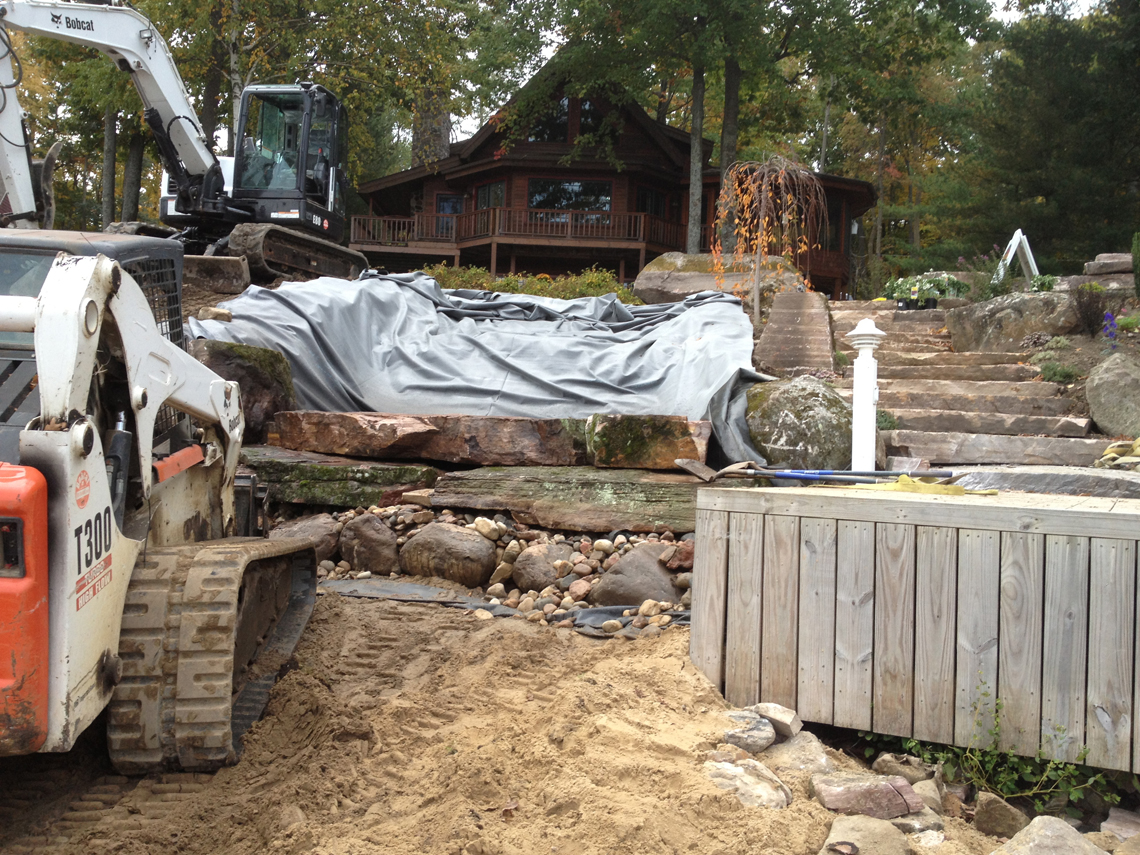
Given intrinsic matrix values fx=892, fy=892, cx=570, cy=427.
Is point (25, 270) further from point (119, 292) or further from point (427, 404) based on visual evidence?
point (427, 404)

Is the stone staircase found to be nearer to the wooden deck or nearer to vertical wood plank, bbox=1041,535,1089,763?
the wooden deck

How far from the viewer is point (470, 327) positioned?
942 centimetres

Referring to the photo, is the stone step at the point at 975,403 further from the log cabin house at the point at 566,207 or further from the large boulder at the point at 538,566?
the log cabin house at the point at 566,207

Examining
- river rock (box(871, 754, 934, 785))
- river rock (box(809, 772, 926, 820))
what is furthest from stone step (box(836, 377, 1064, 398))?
river rock (box(809, 772, 926, 820))

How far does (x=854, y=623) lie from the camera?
352cm

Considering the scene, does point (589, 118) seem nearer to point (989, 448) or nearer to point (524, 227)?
point (524, 227)

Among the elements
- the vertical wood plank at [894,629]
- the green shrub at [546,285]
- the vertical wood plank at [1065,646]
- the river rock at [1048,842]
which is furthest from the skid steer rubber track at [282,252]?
the river rock at [1048,842]

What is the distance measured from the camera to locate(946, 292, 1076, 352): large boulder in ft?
33.2

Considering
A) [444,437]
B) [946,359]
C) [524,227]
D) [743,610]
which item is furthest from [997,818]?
[524,227]

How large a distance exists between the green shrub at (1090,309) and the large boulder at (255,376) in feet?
27.7

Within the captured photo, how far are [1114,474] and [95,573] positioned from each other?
174 inches

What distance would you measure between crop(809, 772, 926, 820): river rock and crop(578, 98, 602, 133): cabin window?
25.0m

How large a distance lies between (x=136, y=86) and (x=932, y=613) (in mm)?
11668

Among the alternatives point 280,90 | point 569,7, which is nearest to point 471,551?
point 280,90
